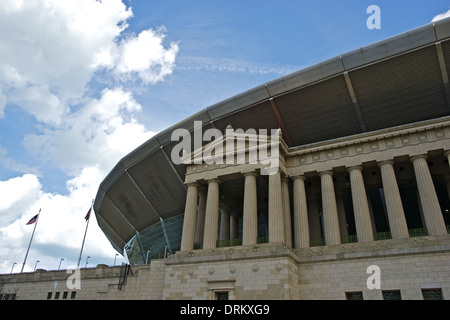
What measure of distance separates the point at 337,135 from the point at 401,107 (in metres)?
6.39

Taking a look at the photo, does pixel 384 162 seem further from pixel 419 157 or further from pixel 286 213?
pixel 286 213

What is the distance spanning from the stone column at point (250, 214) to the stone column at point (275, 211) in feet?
4.66

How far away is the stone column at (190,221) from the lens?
3098 centimetres

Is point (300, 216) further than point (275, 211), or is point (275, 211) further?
point (300, 216)

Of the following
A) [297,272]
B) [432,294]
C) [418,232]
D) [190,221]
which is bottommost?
[432,294]

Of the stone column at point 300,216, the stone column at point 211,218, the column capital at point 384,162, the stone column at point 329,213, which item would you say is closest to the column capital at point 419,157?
the column capital at point 384,162

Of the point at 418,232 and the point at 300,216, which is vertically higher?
the point at 300,216

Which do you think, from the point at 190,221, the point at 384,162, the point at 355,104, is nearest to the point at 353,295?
the point at 384,162

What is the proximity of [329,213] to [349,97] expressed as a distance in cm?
1182

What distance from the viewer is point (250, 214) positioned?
29516 mm
